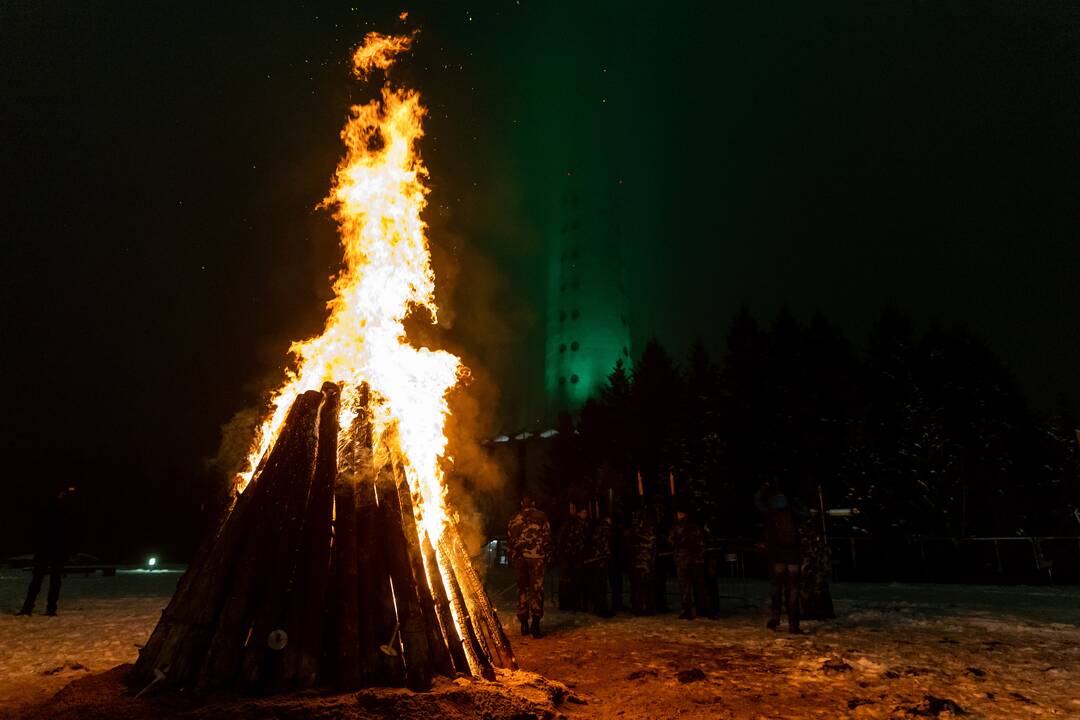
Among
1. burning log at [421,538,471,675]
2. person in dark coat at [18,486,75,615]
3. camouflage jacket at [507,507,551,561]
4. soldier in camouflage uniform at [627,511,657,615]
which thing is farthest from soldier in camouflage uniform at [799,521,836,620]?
person in dark coat at [18,486,75,615]

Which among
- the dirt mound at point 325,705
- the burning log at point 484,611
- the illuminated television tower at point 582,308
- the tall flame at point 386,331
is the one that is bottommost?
the dirt mound at point 325,705

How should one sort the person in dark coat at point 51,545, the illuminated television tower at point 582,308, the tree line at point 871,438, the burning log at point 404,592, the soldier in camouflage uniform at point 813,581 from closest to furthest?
the burning log at point 404,592
the person in dark coat at point 51,545
the soldier in camouflage uniform at point 813,581
the tree line at point 871,438
the illuminated television tower at point 582,308

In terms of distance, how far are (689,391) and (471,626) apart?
34483 millimetres

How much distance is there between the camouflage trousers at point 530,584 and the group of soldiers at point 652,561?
2 cm

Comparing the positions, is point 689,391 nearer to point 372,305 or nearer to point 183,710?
point 372,305

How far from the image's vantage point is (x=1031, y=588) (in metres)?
18.0

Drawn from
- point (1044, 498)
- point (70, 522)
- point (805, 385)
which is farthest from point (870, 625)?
point (1044, 498)

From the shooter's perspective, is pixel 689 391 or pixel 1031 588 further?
pixel 689 391

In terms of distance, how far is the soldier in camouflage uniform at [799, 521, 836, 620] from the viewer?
39.3 ft

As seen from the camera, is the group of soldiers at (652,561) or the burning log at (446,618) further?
the group of soldiers at (652,561)

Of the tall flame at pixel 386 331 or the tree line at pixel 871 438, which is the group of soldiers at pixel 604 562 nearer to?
the tall flame at pixel 386 331

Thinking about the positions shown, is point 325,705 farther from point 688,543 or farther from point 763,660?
point 688,543

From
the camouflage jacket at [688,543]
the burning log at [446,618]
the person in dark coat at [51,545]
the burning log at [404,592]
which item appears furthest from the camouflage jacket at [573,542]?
the person in dark coat at [51,545]

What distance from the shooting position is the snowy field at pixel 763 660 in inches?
243
